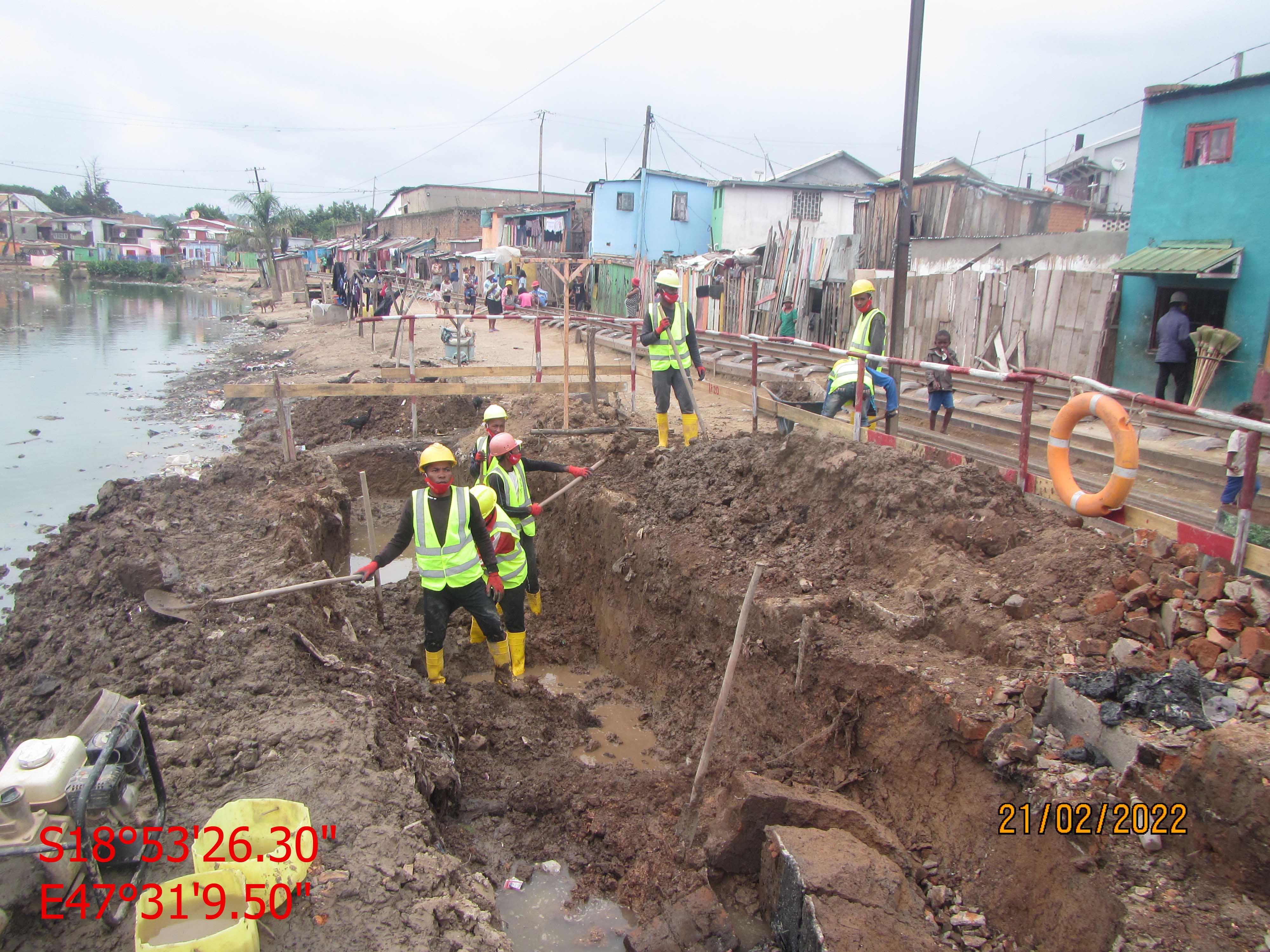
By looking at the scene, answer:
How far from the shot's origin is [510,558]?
6.70 metres

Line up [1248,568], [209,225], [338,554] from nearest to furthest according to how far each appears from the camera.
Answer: [1248,568] → [338,554] → [209,225]

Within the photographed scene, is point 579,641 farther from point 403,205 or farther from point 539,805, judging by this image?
point 403,205

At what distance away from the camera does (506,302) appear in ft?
83.4

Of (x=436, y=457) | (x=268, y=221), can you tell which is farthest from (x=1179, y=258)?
(x=268, y=221)

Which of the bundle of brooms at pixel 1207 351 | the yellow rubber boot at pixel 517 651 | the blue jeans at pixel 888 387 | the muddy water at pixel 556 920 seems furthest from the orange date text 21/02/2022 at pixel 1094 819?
the bundle of brooms at pixel 1207 351

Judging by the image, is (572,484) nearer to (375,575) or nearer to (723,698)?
(375,575)

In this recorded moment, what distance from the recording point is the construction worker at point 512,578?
659 cm

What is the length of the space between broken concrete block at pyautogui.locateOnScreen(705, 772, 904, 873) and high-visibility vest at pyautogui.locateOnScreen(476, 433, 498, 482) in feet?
12.1

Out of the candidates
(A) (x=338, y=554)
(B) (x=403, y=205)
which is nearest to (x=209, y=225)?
(B) (x=403, y=205)

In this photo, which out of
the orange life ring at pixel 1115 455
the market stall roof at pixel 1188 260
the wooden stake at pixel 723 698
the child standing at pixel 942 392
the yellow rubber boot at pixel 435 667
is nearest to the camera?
the wooden stake at pixel 723 698

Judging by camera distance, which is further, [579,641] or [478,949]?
[579,641]

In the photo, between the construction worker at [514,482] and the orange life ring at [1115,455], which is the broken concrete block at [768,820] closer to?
the orange life ring at [1115,455]

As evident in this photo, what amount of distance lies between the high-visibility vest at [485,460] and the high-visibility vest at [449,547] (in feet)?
3.73

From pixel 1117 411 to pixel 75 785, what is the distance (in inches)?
210
